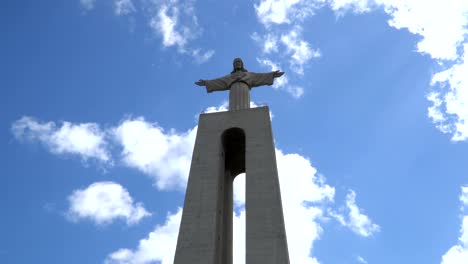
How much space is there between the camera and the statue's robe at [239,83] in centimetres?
2091

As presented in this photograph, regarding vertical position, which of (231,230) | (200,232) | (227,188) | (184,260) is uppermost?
(227,188)

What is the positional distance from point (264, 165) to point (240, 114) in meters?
2.99

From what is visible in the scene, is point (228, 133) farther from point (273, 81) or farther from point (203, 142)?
point (273, 81)

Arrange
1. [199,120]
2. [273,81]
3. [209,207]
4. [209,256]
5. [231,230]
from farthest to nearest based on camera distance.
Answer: [273,81]
[199,120]
[231,230]
[209,207]
[209,256]

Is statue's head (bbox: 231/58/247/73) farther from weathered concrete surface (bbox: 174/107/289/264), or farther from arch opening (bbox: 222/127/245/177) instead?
arch opening (bbox: 222/127/245/177)

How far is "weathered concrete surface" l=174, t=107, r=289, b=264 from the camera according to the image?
1508 cm

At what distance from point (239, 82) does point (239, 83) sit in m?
0.08

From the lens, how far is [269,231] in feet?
50.0

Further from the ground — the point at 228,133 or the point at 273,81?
the point at 273,81

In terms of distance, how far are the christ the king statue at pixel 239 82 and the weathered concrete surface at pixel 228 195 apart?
4.75 feet

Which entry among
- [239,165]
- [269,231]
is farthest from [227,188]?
[269,231]

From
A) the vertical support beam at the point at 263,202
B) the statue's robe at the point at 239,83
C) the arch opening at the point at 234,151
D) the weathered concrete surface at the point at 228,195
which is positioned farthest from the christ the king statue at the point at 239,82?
the vertical support beam at the point at 263,202

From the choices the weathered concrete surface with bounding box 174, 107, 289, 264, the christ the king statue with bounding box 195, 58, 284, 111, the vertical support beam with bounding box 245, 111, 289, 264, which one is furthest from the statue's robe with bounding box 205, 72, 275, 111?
the vertical support beam with bounding box 245, 111, 289, 264

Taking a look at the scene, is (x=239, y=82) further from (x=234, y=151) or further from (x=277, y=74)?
(x=234, y=151)
